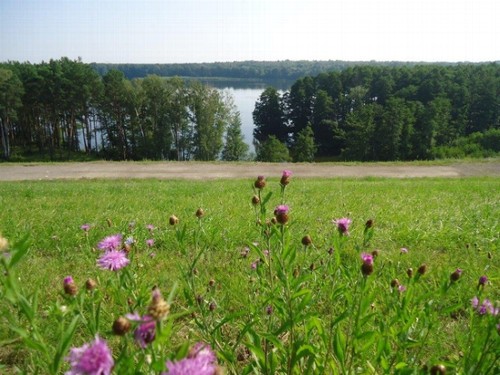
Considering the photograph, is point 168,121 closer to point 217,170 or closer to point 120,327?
point 217,170

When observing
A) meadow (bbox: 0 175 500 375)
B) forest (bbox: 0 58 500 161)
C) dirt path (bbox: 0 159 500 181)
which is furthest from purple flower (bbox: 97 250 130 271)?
forest (bbox: 0 58 500 161)

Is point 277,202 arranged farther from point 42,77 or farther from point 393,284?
point 42,77

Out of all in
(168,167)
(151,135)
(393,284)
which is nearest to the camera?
(393,284)

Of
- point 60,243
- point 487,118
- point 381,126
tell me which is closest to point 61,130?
point 381,126

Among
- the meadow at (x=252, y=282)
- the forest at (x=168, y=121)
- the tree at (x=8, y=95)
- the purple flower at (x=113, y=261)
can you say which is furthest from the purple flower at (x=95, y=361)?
the tree at (x=8, y=95)

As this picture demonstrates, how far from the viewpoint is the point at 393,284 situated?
1816 mm

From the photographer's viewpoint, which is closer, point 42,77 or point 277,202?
point 277,202

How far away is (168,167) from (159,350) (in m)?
14.9

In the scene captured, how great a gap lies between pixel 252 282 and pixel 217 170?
12.8 metres

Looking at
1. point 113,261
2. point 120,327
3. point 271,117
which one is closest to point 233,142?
point 271,117

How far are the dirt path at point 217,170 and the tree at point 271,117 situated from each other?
120 feet

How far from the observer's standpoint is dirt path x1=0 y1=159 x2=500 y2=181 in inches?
555

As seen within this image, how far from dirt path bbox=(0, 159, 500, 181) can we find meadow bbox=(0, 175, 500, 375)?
6.00 m

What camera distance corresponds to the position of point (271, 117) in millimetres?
53062
